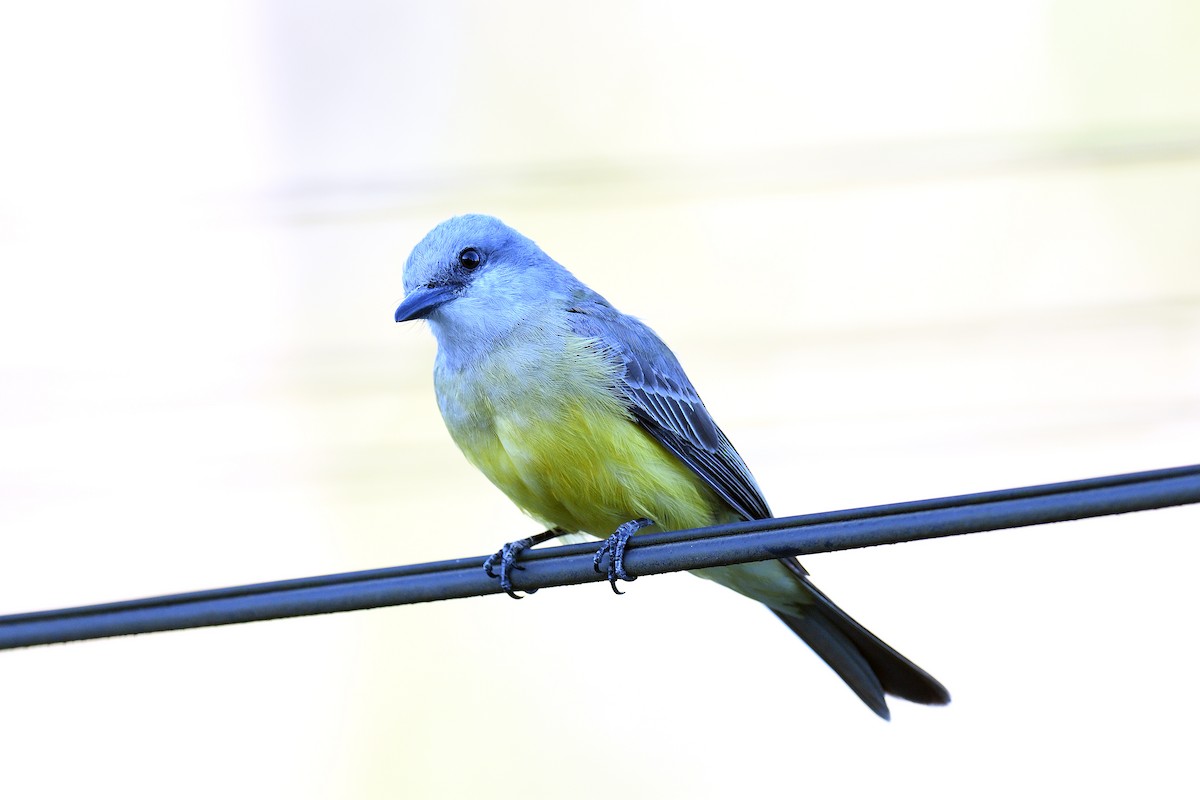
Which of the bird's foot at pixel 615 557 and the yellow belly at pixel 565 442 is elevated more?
the yellow belly at pixel 565 442

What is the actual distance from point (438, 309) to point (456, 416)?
374 millimetres

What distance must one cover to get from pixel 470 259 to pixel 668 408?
2.78ft

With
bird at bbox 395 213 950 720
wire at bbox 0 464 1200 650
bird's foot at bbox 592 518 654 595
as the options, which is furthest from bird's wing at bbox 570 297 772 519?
wire at bbox 0 464 1200 650

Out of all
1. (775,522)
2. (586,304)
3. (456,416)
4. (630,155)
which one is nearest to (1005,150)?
(630,155)

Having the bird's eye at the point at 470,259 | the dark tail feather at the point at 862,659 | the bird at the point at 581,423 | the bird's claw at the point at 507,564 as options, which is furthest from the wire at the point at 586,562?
the bird's eye at the point at 470,259

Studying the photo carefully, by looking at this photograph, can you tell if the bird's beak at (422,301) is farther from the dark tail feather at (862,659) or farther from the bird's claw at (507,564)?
the dark tail feather at (862,659)

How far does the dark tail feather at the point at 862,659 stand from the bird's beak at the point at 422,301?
1518 mm

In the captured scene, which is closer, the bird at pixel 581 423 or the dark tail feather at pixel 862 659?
the bird at pixel 581 423

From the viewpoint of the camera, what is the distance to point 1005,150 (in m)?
8.77

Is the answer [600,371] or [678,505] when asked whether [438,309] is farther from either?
[678,505]

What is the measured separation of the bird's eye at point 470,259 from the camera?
4355mm

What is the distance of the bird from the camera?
3951 millimetres

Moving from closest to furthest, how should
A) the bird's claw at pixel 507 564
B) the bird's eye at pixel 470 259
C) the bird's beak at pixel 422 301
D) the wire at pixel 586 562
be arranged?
1. the wire at pixel 586 562
2. the bird's claw at pixel 507 564
3. the bird's beak at pixel 422 301
4. the bird's eye at pixel 470 259

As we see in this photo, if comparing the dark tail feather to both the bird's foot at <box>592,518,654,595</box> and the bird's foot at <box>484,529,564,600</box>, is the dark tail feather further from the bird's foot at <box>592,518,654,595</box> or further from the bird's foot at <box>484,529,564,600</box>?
the bird's foot at <box>484,529,564,600</box>
